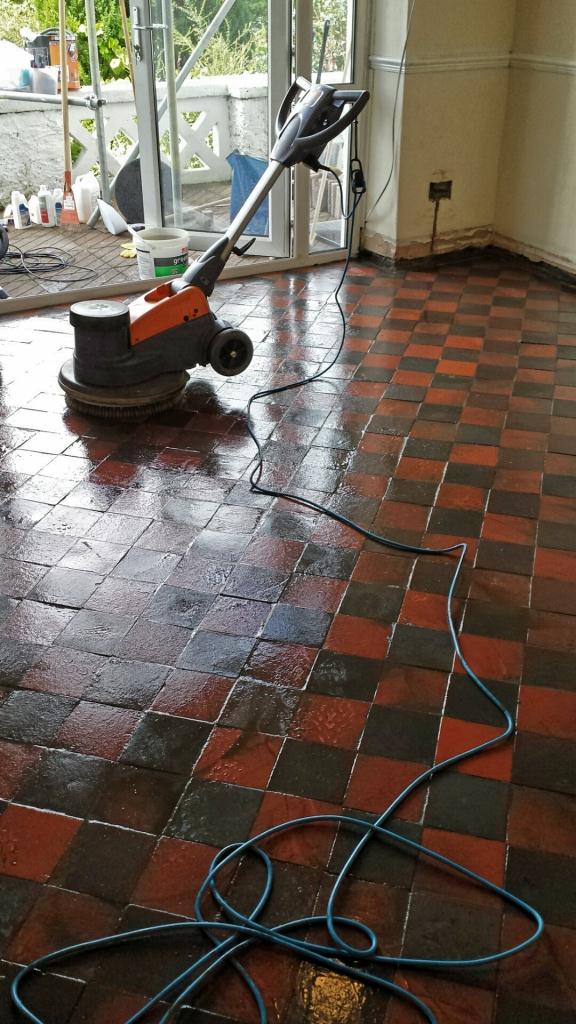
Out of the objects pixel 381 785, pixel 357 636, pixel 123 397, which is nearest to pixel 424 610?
pixel 357 636

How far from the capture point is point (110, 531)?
2811mm

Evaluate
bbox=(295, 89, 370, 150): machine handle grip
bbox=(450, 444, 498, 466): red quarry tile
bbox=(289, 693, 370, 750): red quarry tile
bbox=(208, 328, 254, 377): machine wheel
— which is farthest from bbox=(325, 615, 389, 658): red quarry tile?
bbox=(295, 89, 370, 150): machine handle grip

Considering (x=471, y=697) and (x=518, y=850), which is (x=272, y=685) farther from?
(x=518, y=850)

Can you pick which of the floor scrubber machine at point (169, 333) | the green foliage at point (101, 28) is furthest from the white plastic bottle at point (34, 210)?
the floor scrubber machine at point (169, 333)

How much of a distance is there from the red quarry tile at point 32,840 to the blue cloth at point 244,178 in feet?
12.0

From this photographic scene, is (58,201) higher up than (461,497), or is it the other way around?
(58,201)

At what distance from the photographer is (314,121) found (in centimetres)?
362

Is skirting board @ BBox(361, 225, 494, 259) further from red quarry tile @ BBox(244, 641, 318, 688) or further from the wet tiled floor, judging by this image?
red quarry tile @ BBox(244, 641, 318, 688)

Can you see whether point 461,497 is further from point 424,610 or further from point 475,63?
point 475,63

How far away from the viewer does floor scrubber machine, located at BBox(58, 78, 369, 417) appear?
337cm

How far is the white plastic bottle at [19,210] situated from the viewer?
5.86 meters

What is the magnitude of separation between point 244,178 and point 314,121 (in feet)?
4.63

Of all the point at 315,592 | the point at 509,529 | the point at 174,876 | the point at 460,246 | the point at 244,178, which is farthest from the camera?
the point at 460,246

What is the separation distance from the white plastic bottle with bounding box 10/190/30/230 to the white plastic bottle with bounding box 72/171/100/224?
1.05ft
